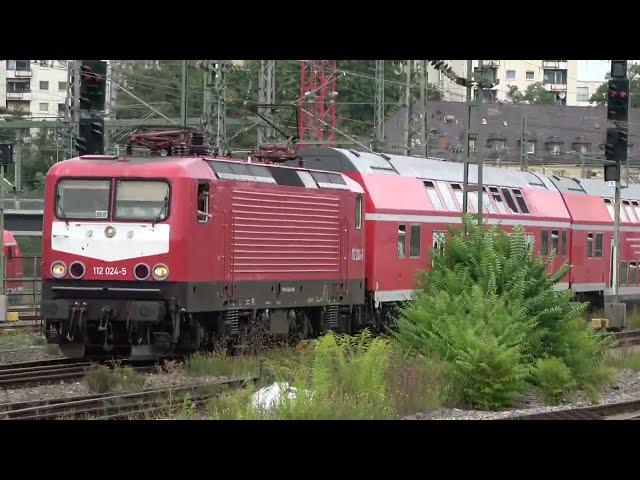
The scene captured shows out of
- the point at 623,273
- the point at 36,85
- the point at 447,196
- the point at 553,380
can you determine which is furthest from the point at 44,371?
the point at 36,85

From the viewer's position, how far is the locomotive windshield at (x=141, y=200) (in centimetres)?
1862

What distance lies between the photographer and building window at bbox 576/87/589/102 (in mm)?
124125

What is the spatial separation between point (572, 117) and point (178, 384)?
79.4 m

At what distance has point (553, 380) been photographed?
16578 mm

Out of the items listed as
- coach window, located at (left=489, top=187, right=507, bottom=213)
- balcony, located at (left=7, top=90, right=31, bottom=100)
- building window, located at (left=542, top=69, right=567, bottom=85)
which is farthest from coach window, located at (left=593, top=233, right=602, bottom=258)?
building window, located at (left=542, top=69, right=567, bottom=85)

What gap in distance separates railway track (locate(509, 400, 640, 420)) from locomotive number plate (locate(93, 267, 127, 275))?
21.8 ft

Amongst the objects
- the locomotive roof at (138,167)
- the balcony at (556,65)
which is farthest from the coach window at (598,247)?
the balcony at (556,65)

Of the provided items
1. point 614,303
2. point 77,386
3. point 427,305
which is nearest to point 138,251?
point 77,386

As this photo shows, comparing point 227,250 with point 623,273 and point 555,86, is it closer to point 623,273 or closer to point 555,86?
point 623,273

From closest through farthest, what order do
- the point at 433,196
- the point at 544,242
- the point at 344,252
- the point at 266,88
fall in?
the point at 344,252, the point at 433,196, the point at 544,242, the point at 266,88

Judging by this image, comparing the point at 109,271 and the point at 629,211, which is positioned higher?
the point at 629,211

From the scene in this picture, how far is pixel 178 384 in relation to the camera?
17266 millimetres

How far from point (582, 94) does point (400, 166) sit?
102 m

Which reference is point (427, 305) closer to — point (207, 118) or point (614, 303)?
point (207, 118)
